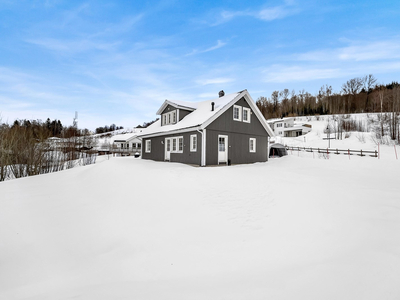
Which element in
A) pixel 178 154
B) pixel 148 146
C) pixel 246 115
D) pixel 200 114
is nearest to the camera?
pixel 178 154

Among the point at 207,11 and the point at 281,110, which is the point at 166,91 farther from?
the point at 281,110

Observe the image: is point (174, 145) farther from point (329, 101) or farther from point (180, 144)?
point (329, 101)

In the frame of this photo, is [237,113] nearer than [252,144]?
Yes

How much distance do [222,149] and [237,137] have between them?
2025 mm

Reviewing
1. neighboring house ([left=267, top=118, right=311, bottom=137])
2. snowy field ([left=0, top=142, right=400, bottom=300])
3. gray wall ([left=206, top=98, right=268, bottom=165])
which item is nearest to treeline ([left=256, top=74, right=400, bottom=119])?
neighboring house ([left=267, top=118, right=311, bottom=137])

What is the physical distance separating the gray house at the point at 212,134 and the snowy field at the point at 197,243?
6163 mm

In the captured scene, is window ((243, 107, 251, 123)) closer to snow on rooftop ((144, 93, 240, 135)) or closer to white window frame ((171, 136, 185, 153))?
snow on rooftop ((144, 93, 240, 135))

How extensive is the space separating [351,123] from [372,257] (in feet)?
184

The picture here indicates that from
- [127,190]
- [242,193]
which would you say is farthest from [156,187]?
[242,193]

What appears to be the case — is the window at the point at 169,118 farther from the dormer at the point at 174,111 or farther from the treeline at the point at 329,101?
the treeline at the point at 329,101

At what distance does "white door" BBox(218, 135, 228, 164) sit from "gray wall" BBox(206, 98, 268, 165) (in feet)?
1.10

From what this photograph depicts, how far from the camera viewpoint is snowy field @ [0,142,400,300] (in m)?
3.06

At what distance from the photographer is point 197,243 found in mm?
4441

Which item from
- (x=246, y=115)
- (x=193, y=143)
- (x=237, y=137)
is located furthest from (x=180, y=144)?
(x=246, y=115)
